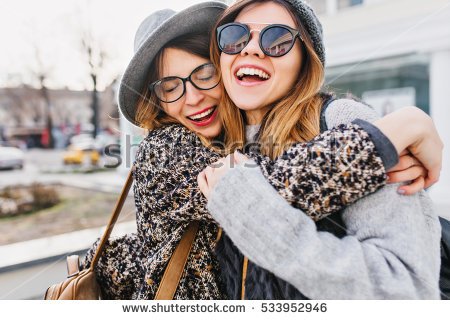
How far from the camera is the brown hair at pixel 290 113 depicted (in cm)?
105

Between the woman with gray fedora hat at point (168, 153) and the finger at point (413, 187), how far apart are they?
52cm

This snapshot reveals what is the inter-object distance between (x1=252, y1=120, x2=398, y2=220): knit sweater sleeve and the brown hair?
184 millimetres

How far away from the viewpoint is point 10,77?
812 cm

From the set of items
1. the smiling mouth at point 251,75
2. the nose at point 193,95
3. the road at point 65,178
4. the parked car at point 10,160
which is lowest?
the road at point 65,178

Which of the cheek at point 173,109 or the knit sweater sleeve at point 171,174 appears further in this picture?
the cheek at point 173,109

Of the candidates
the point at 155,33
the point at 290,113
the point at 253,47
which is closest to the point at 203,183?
the point at 290,113

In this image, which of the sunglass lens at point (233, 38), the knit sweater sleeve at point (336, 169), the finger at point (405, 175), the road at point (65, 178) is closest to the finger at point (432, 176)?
the finger at point (405, 175)

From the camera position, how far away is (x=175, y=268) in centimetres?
111

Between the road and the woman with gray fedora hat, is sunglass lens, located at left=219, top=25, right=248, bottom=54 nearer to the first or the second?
the woman with gray fedora hat

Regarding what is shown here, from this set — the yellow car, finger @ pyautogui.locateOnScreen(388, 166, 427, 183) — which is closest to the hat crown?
finger @ pyautogui.locateOnScreen(388, 166, 427, 183)

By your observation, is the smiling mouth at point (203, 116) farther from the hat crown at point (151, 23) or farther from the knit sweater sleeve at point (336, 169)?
the knit sweater sleeve at point (336, 169)

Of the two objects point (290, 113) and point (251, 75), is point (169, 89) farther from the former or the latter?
point (290, 113)

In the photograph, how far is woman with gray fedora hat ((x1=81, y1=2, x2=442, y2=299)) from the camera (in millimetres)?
1136

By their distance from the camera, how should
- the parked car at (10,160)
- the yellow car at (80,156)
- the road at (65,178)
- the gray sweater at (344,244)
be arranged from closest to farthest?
the gray sweater at (344,244)
the road at (65,178)
the parked car at (10,160)
the yellow car at (80,156)
